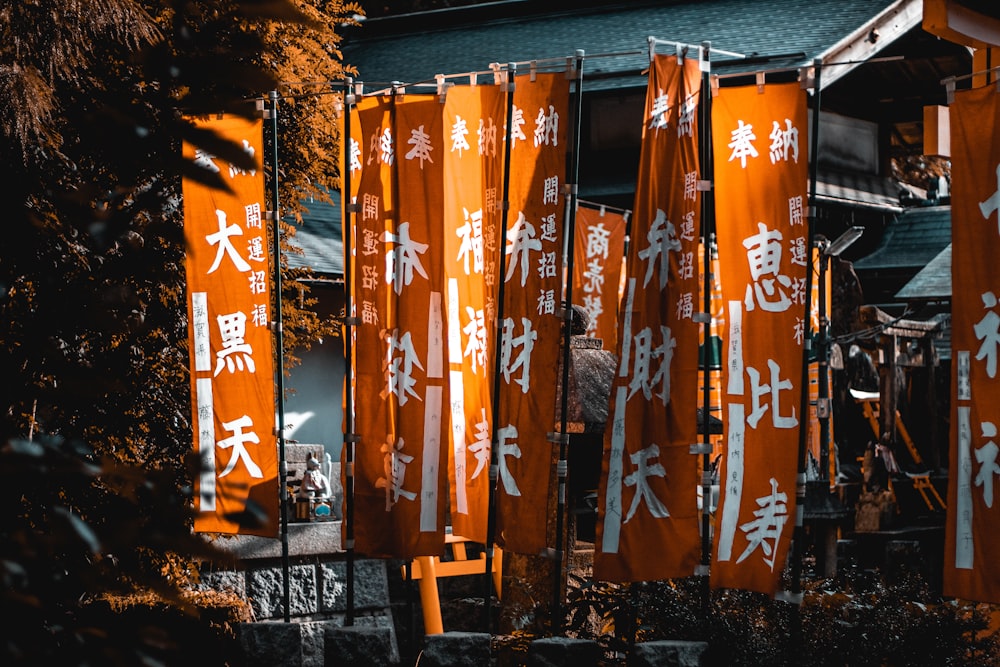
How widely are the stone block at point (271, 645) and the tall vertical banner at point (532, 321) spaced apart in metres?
2.00

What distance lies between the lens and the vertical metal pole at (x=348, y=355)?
9656 mm

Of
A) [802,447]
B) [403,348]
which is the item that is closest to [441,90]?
[403,348]

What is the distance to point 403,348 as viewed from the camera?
9383 mm

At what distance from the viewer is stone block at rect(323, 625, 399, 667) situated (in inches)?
362

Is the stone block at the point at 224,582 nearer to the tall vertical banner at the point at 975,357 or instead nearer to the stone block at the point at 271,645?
the stone block at the point at 271,645

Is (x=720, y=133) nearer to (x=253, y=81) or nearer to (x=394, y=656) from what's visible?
(x=394, y=656)

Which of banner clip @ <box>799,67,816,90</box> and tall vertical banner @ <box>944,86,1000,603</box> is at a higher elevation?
banner clip @ <box>799,67,816,90</box>

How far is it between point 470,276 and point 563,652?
10.00ft

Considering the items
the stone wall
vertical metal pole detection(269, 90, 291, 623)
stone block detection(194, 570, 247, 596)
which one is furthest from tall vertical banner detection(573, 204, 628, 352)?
vertical metal pole detection(269, 90, 291, 623)

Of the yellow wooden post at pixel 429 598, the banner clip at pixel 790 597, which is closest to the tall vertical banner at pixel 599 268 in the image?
the yellow wooden post at pixel 429 598

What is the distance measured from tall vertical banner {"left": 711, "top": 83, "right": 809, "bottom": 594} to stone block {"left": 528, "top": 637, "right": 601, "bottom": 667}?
101 cm

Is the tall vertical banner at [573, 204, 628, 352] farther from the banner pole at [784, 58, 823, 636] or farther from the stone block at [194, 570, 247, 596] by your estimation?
the banner pole at [784, 58, 823, 636]

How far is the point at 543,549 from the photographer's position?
8.82 meters

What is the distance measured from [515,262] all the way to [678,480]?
2025 mm
